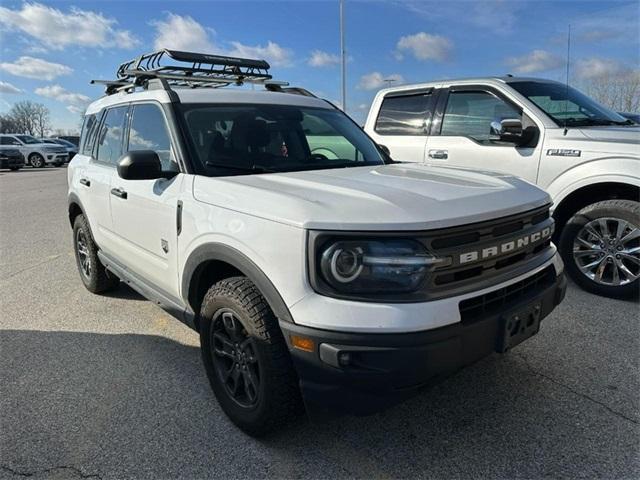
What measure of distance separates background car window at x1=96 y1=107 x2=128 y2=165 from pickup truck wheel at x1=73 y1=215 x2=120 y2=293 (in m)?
0.76

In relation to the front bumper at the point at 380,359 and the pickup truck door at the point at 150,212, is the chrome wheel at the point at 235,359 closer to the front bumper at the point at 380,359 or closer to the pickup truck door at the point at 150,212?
the front bumper at the point at 380,359

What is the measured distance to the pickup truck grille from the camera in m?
2.14

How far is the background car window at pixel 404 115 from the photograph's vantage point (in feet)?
19.0

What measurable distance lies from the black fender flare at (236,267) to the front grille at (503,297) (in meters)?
0.80

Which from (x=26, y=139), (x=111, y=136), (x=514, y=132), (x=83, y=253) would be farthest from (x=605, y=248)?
(x=26, y=139)

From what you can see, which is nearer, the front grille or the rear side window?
the front grille

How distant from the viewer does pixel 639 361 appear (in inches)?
130

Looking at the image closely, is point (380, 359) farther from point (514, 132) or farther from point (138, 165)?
point (514, 132)

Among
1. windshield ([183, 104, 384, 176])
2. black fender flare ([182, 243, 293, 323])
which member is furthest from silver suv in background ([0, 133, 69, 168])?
black fender flare ([182, 243, 293, 323])

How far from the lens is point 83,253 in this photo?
16.7 feet

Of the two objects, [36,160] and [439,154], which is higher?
[439,154]

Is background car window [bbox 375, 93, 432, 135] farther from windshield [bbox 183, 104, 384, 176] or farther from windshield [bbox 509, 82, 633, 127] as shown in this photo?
windshield [bbox 183, 104, 384, 176]

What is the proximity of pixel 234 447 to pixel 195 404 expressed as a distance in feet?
1.66

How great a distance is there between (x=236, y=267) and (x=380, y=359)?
88 cm
